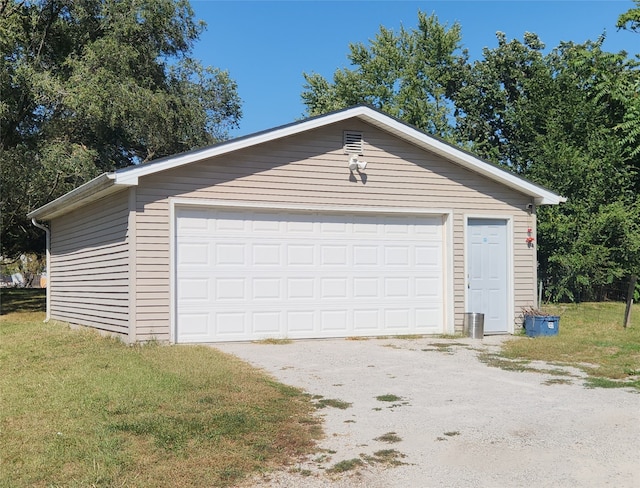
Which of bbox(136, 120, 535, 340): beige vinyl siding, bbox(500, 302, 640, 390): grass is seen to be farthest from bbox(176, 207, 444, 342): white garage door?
bbox(500, 302, 640, 390): grass

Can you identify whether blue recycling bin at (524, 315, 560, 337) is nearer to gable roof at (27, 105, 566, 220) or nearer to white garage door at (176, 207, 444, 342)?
white garage door at (176, 207, 444, 342)

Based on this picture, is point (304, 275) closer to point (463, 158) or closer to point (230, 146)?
point (230, 146)

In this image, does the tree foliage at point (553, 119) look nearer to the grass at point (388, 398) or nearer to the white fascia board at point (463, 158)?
the white fascia board at point (463, 158)

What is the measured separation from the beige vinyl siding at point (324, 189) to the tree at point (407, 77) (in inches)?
619

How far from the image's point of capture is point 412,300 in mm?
11562

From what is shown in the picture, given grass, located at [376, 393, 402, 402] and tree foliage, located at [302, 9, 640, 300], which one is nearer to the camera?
grass, located at [376, 393, 402, 402]

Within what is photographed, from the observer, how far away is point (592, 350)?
9.27 meters

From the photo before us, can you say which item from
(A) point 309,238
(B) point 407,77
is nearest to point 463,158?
(A) point 309,238

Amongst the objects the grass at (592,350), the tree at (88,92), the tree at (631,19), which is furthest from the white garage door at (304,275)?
the tree at (631,19)

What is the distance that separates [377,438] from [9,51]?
57.2 ft

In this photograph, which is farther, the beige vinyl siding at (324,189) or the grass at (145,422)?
the beige vinyl siding at (324,189)

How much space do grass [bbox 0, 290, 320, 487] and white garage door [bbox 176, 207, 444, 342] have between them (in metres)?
2.00

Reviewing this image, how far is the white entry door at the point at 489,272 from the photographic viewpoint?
11.9m

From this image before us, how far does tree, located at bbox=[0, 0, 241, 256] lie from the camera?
17.2 meters
